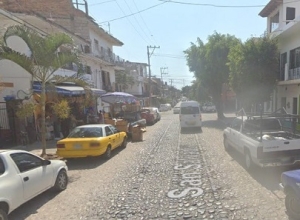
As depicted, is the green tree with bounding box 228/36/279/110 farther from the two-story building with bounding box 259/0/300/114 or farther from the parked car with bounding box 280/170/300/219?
the parked car with bounding box 280/170/300/219

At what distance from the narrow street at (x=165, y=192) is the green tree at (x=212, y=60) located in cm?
1634

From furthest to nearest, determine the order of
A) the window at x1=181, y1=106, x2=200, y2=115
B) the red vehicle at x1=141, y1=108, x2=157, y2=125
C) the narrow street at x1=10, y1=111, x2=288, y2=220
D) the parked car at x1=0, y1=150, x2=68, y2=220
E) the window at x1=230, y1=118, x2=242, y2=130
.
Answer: the red vehicle at x1=141, y1=108, x2=157, y2=125
the window at x1=181, y1=106, x2=200, y2=115
the window at x1=230, y1=118, x2=242, y2=130
the narrow street at x1=10, y1=111, x2=288, y2=220
the parked car at x1=0, y1=150, x2=68, y2=220

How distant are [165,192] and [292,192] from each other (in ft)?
8.53

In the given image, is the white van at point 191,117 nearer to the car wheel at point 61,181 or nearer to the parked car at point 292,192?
the car wheel at point 61,181

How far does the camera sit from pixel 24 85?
13.2 m

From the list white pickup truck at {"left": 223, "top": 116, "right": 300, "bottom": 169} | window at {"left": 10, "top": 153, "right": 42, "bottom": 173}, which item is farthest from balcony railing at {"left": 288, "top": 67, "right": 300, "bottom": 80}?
window at {"left": 10, "top": 153, "right": 42, "bottom": 173}

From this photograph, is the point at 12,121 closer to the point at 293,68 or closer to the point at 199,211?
the point at 199,211

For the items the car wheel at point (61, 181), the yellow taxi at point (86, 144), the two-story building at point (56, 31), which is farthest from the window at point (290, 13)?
the car wheel at point (61, 181)

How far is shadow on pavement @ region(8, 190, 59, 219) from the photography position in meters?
4.84

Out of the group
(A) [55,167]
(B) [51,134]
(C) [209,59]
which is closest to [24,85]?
(B) [51,134]

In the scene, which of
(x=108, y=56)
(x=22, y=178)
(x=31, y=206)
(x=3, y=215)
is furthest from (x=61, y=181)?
(x=108, y=56)

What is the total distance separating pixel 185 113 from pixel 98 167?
9763 millimetres

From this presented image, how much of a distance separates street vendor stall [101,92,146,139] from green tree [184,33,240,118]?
803 cm

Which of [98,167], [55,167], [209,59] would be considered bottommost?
[98,167]
